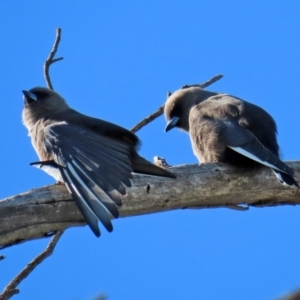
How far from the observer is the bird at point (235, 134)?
4738 mm

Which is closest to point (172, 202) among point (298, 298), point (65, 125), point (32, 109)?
point (65, 125)

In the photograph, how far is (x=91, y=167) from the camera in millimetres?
3943

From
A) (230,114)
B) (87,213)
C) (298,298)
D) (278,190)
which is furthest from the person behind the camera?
(230,114)

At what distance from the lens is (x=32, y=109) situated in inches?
235

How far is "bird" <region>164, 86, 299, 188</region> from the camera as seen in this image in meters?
4.74

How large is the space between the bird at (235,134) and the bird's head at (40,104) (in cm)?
117

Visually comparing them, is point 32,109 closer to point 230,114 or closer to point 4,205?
point 230,114

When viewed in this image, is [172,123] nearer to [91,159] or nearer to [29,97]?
[29,97]

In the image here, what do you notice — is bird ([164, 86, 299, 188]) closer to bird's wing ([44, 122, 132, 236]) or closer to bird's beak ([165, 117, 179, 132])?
bird's beak ([165, 117, 179, 132])

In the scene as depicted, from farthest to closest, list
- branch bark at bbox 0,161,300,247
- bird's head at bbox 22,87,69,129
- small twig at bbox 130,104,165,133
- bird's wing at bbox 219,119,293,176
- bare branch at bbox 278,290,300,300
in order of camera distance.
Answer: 1. bird's head at bbox 22,87,69,129
2. small twig at bbox 130,104,165,133
3. bird's wing at bbox 219,119,293,176
4. branch bark at bbox 0,161,300,247
5. bare branch at bbox 278,290,300,300

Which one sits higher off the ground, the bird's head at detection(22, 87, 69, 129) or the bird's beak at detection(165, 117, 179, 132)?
the bird's head at detection(22, 87, 69, 129)

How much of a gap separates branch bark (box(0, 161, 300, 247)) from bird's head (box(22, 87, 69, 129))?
1747mm

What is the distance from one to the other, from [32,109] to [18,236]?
2.55 metres

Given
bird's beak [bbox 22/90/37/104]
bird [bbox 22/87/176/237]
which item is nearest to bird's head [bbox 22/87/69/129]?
bird's beak [bbox 22/90/37/104]
